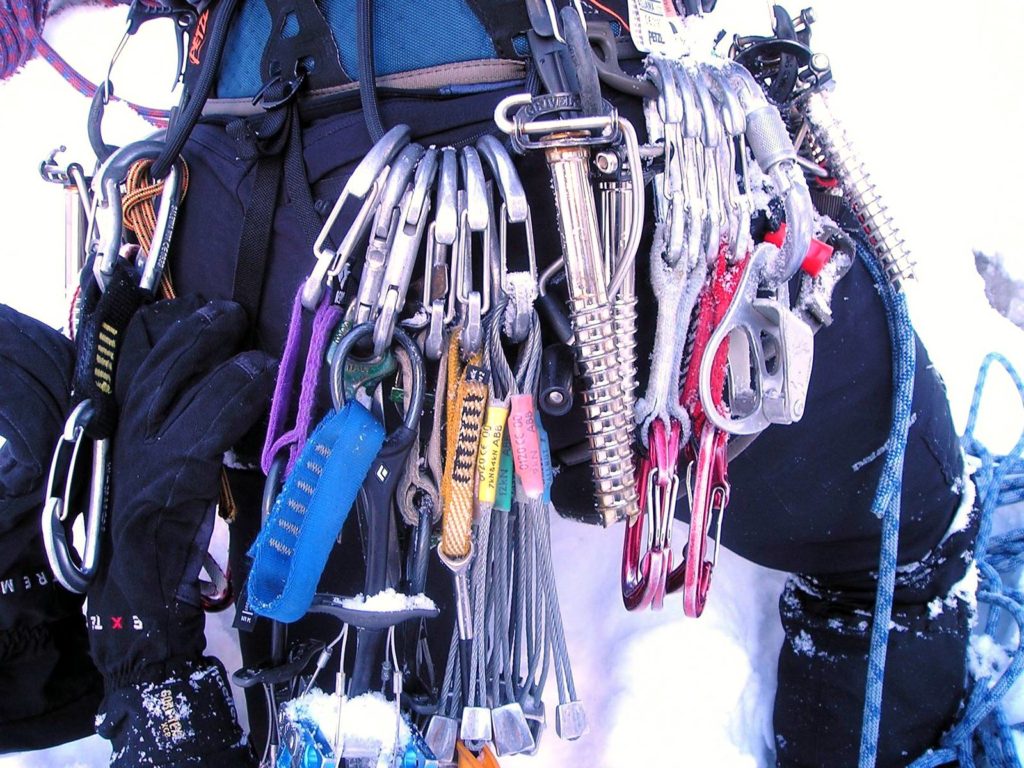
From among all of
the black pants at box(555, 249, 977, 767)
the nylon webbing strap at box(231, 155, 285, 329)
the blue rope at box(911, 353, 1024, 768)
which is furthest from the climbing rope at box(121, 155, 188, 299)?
the blue rope at box(911, 353, 1024, 768)

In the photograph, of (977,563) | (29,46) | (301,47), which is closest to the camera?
(301,47)

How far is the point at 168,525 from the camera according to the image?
0.93 m

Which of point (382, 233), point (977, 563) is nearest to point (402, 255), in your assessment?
point (382, 233)

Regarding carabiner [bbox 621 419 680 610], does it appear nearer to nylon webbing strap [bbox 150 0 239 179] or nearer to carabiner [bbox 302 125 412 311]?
carabiner [bbox 302 125 412 311]

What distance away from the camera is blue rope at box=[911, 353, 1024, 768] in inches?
49.4

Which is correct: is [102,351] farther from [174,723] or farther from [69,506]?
[174,723]

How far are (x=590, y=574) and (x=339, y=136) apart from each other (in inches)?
45.2

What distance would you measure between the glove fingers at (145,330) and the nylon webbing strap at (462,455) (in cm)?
34

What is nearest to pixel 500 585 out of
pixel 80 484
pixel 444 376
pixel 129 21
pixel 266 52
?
pixel 444 376

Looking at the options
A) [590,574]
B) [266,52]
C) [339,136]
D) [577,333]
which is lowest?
[590,574]

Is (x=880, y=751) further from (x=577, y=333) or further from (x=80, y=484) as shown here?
(x=80, y=484)

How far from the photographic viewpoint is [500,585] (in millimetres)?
1045

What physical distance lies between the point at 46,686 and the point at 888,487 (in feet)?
4.00

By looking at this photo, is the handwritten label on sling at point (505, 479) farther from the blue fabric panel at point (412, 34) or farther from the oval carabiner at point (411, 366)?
the blue fabric panel at point (412, 34)
